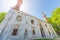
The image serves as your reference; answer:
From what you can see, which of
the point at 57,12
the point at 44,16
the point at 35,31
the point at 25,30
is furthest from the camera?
the point at 44,16

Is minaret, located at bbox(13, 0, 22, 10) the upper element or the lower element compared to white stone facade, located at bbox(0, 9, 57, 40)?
upper

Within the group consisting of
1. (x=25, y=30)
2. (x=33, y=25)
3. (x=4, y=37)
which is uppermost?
(x=33, y=25)

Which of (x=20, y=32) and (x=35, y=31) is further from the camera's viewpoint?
(x=35, y=31)

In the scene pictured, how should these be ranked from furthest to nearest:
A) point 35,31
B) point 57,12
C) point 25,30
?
point 57,12 → point 35,31 → point 25,30

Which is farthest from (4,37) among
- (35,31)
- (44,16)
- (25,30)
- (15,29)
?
(44,16)

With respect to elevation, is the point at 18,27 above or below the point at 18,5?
below

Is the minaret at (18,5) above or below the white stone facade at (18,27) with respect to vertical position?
above

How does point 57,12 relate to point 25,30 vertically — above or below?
above

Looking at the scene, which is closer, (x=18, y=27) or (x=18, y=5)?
(x=18, y=27)

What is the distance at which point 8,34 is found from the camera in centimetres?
2322

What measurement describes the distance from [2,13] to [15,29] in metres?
15.7

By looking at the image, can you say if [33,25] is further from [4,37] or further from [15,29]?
[4,37]

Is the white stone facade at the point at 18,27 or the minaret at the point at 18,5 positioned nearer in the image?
the white stone facade at the point at 18,27

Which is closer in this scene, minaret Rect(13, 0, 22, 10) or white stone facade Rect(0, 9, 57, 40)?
white stone facade Rect(0, 9, 57, 40)
